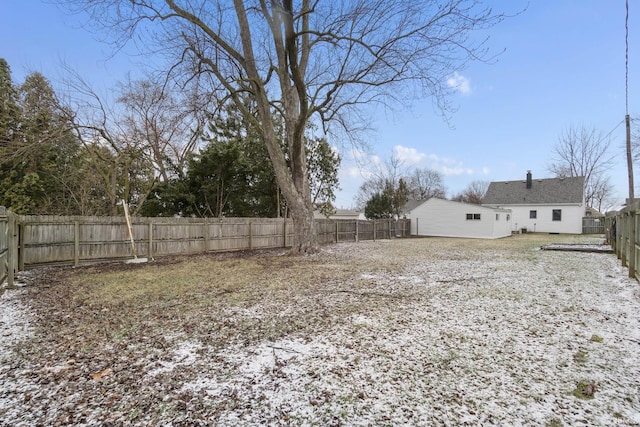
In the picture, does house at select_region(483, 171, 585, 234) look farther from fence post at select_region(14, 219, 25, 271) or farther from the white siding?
fence post at select_region(14, 219, 25, 271)

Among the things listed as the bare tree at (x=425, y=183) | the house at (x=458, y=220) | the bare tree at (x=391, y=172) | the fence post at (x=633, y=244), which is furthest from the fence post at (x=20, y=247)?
the bare tree at (x=425, y=183)

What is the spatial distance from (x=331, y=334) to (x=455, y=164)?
30579mm

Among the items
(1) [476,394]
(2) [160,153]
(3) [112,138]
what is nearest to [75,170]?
(3) [112,138]

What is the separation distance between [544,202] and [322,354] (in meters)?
29.2

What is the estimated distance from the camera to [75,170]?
14.4 metres

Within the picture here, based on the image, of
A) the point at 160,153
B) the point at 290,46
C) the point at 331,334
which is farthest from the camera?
the point at 160,153

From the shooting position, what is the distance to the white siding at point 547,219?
81.0ft

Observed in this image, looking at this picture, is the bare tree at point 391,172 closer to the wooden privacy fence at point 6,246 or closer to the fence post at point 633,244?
the fence post at point 633,244

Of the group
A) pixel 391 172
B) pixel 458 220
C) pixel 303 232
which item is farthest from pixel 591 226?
pixel 303 232

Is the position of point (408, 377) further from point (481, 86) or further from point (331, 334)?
point (481, 86)

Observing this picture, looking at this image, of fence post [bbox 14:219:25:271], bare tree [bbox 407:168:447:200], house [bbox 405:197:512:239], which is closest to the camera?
fence post [bbox 14:219:25:271]

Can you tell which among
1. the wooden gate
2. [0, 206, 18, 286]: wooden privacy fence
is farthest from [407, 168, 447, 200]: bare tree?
[0, 206, 18, 286]: wooden privacy fence

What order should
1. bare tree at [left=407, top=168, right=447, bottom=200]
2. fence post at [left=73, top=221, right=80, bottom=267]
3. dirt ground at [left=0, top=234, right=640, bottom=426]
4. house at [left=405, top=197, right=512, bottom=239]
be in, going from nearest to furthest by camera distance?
1. dirt ground at [left=0, top=234, right=640, bottom=426]
2. fence post at [left=73, top=221, right=80, bottom=267]
3. house at [left=405, top=197, right=512, bottom=239]
4. bare tree at [left=407, top=168, right=447, bottom=200]

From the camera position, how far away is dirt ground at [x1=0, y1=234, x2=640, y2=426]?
2072 millimetres
